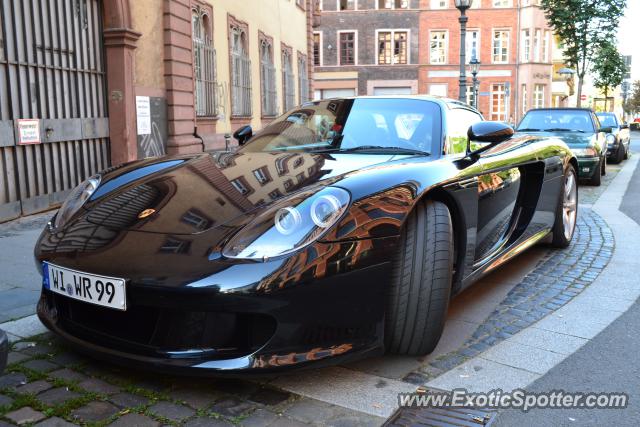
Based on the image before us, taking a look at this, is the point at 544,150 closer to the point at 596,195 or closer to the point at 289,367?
the point at 289,367

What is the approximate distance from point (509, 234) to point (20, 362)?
3127 millimetres

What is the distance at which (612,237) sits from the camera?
642 cm

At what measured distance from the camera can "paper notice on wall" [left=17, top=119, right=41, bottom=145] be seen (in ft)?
24.4

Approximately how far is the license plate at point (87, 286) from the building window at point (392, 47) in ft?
147

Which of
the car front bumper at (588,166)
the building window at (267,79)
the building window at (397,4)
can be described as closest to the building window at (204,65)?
the building window at (267,79)

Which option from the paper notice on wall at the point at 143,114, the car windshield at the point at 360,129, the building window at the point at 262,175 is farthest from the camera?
the paper notice on wall at the point at 143,114

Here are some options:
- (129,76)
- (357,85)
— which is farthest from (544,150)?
(357,85)

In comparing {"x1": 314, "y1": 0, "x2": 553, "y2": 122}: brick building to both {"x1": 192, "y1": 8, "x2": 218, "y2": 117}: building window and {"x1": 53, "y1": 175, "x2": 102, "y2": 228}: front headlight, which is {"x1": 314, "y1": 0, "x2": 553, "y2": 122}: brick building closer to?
{"x1": 192, "y1": 8, "x2": 218, "y2": 117}: building window

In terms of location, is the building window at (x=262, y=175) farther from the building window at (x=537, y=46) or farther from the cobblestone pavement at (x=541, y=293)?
the building window at (x=537, y=46)

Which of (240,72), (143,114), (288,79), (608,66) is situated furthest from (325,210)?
(608,66)

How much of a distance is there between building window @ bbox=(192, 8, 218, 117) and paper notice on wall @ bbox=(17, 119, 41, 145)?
208 inches

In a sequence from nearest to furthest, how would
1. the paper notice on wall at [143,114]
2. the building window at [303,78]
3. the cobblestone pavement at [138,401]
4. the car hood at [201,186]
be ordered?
the cobblestone pavement at [138,401] → the car hood at [201,186] → the paper notice on wall at [143,114] → the building window at [303,78]

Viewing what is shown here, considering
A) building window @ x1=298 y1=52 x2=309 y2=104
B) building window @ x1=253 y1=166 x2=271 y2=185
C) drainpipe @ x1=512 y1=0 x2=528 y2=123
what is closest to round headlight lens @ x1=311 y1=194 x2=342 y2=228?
building window @ x1=253 y1=166 x2=271 y2=185

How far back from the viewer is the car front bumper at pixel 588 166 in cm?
1123
